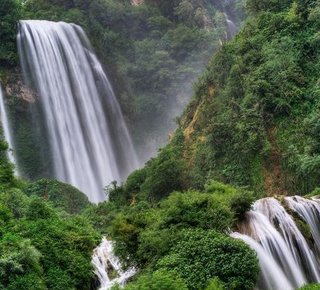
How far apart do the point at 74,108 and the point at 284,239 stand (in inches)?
1146

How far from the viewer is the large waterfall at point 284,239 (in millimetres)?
Result: 14352

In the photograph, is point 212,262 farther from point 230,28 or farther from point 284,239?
point 230,28

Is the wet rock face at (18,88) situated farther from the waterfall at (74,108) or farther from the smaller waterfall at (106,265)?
the smaller waterfall at (106,265)

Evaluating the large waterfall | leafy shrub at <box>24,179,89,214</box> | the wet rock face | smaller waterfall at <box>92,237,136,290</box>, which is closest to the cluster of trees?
the large waterfall

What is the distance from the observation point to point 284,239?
1563cm

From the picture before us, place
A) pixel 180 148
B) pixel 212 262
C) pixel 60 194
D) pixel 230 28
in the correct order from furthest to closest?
pixel 230 28 → pixel 180 148 → pixel 60 194 → pixel 212 262

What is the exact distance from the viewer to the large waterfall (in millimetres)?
14352

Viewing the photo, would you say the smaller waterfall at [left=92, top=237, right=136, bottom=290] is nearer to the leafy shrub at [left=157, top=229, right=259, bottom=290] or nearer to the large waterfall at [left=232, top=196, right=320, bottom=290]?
the leafy shrub at [left=157, top=229, right=259, bottom=290]

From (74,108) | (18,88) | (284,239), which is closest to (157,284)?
(284,239)

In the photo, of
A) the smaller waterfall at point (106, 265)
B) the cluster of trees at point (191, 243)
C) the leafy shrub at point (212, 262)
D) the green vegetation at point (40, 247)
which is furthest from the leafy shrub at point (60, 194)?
the leafy shrub at point (212, 262)

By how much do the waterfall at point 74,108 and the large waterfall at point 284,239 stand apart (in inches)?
914

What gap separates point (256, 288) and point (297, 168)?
10639 mm

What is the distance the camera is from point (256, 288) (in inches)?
532

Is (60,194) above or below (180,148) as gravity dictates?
below
